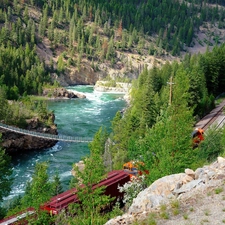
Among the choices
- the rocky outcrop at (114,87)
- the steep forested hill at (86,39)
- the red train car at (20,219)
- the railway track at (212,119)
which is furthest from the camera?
the rocky outcrop at (114,87)

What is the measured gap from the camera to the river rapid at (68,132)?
122 ft

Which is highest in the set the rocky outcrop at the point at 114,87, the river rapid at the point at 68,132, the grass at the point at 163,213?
the grass at the point at 163,213

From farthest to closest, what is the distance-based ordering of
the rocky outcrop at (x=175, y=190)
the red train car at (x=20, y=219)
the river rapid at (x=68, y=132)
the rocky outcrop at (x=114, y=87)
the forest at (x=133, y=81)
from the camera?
the rocky outcrop at (x=114, y=87), the river rapid at (x=68, y=132), the forest at (x=133, y=81), the red train car at (x=20, y=219), the rocky outcrop at (x=175, y=190)

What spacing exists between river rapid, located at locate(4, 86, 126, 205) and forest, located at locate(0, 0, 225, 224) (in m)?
3.67

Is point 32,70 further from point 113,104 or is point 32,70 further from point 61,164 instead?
point 61,164

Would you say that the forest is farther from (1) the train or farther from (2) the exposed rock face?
(2) the exposed rock face

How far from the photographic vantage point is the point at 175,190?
12672mm

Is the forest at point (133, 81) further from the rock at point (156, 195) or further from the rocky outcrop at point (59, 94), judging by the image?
the rock at point (156, 195)

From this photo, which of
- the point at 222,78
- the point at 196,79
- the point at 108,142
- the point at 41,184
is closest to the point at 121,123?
the point at 108,142

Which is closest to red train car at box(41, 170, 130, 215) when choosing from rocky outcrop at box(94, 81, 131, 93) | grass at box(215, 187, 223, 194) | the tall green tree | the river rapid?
the river rapid

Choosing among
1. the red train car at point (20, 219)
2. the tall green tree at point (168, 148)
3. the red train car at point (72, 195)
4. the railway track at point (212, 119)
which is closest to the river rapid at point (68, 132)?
the red train car at point (72, 195)

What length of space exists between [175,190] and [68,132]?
43036 millimetres

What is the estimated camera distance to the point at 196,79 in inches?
1841

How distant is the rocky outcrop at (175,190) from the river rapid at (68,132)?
10294 millimetres
